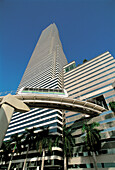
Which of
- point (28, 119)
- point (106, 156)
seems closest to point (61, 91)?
point (106, 156)

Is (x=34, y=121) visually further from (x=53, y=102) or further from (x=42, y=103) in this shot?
(x=53, y=102)

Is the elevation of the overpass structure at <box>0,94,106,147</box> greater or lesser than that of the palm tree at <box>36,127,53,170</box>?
greater

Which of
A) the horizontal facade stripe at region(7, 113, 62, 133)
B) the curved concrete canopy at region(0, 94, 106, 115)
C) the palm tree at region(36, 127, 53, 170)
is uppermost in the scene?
the curved concrete canopy at region(0, 94, 106, 115)

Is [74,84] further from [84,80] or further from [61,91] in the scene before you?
[61,91]

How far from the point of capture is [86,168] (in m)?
31.5

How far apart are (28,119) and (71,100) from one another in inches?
1795

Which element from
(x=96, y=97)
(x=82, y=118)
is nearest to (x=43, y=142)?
(x=82, y=118)

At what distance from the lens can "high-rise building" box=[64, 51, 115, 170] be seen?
31.0 meters

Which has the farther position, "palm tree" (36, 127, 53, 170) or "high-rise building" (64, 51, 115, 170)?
"high-rise building" (64, 51, 115, 170)

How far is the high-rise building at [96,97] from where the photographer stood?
102 ft

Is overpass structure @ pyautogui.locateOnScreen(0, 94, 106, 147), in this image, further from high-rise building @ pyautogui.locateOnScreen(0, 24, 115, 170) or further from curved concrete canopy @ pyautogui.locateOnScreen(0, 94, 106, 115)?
high-rise building @ pyautogui.locateOnScreen(0, 24, 115, 170)

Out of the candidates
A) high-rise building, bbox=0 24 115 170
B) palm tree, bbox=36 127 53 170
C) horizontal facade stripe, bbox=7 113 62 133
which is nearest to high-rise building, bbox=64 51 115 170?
high-rise building, bbox=0 24 115 170

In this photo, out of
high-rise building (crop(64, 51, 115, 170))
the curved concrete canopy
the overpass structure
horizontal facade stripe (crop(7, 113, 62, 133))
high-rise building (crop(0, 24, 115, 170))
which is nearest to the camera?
the overpass structure

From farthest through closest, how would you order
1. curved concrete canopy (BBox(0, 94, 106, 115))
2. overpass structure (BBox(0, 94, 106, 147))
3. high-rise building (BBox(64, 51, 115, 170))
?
high-rise building (BBox(64, 51, 115, 170)) < curved concrete canopy (BBox(0, 94, 106, 115)) < overpass structure (BBox(0, 94, 106, 147))
